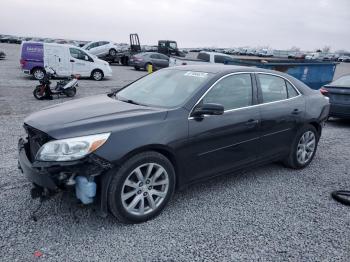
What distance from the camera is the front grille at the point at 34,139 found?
3082mm

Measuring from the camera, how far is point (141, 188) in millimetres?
3273

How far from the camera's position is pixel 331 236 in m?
3.28

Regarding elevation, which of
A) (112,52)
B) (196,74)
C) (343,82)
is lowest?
(112,52)

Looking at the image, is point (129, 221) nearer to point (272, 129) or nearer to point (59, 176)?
point (59, 176)

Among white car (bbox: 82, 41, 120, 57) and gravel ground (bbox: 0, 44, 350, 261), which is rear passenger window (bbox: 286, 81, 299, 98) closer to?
gravel ground (bbox: 0, 44, 350, 261)

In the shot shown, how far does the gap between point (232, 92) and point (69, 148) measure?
2140 mm

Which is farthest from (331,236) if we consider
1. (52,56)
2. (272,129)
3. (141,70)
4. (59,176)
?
(141,70)

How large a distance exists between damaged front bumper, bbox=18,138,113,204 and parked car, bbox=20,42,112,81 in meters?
13.0

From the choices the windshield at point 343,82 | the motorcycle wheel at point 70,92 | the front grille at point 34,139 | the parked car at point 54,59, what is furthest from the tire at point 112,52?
the front grille at point 34,139

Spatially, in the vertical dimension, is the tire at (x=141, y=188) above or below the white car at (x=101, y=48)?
above

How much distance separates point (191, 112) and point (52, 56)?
13218 millimetres

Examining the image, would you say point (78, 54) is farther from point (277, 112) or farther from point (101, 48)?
point (277, 112)

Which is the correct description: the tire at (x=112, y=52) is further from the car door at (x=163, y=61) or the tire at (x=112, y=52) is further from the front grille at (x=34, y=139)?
the front grille at (x=34, y=139)

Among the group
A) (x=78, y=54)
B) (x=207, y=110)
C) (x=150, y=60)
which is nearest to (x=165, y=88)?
(x=207, y=110)
